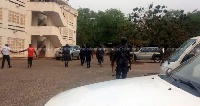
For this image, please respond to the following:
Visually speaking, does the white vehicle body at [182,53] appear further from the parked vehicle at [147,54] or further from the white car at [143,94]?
the parked vehicle at [147,54]

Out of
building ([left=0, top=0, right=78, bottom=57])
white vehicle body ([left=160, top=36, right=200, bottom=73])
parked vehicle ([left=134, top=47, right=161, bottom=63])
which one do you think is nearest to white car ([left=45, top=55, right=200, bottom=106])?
white vehicle body ([left=160, top=36, right=200, bottom=73])

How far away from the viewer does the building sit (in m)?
32.6

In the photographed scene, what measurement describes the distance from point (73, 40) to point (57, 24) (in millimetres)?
10728

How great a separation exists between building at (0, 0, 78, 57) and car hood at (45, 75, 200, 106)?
99.2ft

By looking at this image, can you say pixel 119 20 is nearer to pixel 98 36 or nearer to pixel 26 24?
pixel 98 36

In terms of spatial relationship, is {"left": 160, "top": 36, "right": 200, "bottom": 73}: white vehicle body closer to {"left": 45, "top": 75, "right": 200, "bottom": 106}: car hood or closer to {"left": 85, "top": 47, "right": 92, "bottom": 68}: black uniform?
{"left": 45, "top": 75, "right": 200, "bottom": 106}: car hood

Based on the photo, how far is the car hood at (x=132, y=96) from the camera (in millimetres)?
2326

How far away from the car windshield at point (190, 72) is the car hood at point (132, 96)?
0.27m

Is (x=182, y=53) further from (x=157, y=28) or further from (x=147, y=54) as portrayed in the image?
(x=147, y=54)

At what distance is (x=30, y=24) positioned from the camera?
1480 inches

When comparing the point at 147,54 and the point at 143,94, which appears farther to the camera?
the point at 147,54

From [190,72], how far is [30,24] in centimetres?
3546

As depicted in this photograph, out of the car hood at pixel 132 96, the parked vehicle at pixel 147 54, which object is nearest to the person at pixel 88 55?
the parked vehicle at pixel 147 54

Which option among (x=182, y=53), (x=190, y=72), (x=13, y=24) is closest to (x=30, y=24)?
(x=13, y=24)
